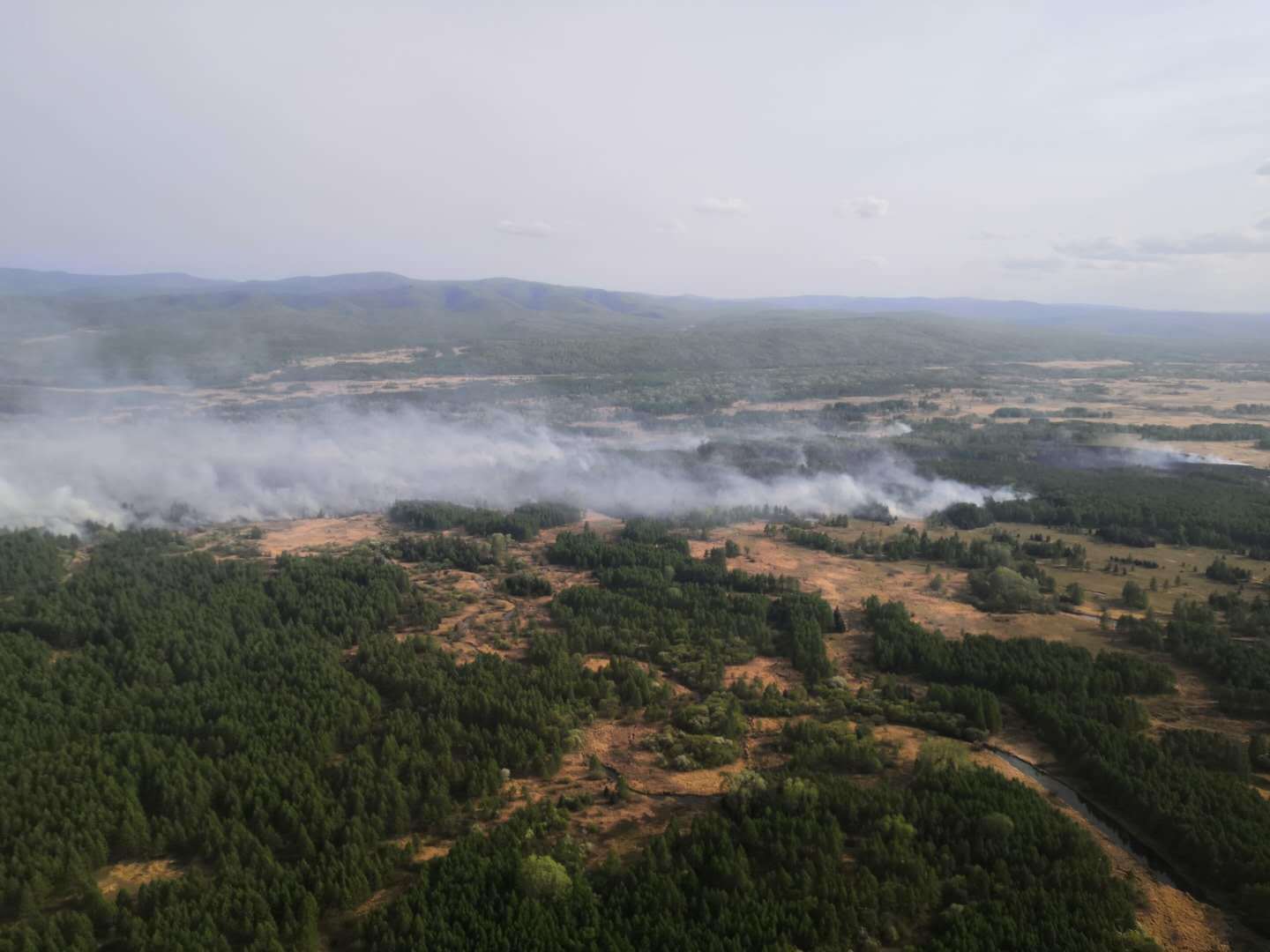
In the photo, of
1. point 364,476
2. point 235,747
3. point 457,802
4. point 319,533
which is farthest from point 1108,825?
point 364,476

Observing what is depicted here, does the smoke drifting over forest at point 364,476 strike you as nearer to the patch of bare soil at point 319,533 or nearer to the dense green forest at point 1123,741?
the patch of bare soil at point 319,533

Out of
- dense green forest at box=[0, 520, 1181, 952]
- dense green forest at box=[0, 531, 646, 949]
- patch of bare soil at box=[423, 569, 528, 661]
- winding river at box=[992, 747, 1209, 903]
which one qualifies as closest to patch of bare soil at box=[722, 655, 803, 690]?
dense green forest at box=[0, 520, 1181, 952]

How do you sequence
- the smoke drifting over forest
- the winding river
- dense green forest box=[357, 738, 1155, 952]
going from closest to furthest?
dense green forest box=[357, 738, 1155, 952]
the winding river
the smoke drifting over forest

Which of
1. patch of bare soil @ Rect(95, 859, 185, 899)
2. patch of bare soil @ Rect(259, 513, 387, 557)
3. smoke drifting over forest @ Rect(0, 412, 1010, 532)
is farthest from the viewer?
smoke drifting over forest @ Rect(0, 412, 1010, 532)

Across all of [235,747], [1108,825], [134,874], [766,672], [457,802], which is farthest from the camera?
[766,672]

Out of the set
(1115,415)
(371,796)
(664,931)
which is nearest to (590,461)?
(371,796)

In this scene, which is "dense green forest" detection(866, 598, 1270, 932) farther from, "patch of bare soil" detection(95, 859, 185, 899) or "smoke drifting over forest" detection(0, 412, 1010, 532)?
"smoke drifting over forest" detection(0, 412, 1010, 532)

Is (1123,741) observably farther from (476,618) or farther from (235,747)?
(235,747)
